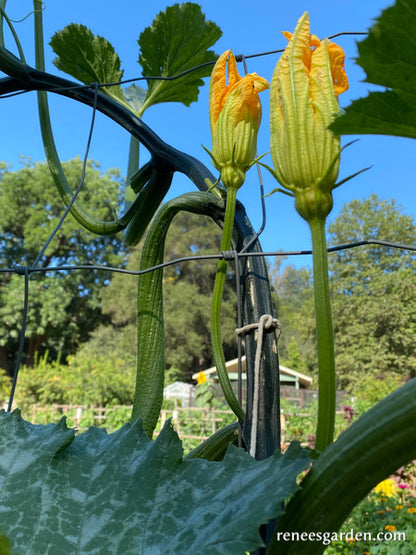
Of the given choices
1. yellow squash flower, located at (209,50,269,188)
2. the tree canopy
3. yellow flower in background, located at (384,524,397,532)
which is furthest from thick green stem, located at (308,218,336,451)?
the tree canopy

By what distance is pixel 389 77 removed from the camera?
0.73 feet

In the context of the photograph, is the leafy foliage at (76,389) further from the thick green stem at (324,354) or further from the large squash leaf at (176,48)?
the thick green stem at (324,354)

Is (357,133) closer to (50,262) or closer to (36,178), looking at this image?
(50,262)

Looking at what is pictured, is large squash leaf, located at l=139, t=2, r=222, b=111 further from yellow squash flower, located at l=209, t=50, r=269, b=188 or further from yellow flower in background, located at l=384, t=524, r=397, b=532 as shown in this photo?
yellow flower in background, located at l=384, t=524, r=397, b=532

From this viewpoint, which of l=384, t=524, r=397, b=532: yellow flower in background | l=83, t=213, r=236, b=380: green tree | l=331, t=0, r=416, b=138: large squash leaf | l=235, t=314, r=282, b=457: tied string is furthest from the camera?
l=83, t=213, r=236, b=380: green tree

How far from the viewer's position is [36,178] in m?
14.6

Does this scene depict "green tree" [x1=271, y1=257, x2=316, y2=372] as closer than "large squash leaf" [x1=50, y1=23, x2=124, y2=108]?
No

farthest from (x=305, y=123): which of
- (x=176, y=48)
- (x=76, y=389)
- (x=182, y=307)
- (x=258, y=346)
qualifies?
(x=182, y=307)

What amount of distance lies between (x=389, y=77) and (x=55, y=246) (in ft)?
48.5

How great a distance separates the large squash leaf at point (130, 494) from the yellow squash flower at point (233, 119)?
0.20m

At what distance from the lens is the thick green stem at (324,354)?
235 millimetres

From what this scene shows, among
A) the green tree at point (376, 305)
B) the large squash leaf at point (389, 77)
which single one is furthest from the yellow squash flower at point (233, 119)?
the green tree at point (376, 305)

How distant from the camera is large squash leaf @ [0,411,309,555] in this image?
23 cm

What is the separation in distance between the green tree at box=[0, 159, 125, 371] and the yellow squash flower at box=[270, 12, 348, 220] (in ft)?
46.1
